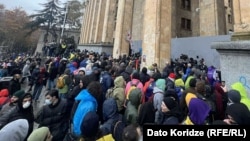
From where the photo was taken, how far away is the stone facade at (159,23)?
14.1 metres

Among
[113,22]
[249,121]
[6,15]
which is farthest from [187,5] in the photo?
[6,15]

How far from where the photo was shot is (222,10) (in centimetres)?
1825

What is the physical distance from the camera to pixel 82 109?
3.49 metres

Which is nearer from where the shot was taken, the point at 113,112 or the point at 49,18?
the point at 113,112

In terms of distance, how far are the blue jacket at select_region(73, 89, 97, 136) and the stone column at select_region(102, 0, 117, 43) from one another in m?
23.4

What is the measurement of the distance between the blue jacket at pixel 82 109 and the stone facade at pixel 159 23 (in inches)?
421

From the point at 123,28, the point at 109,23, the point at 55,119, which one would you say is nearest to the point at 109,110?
the point at 55,119

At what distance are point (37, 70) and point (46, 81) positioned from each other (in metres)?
0.72

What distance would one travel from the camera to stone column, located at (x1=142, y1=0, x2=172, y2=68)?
13.9 meters

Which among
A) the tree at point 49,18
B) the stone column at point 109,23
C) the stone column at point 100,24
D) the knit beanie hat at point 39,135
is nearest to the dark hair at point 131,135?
the knit beanie hat at point 39,135

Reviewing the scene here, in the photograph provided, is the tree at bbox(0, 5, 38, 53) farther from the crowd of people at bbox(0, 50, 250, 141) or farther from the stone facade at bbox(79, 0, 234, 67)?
the crowd of people at bbox(0, 50, 250, 141)

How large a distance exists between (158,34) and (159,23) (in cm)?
87

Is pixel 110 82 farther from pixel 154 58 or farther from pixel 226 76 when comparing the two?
pixel 154 58

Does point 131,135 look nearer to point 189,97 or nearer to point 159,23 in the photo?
point 189,97
